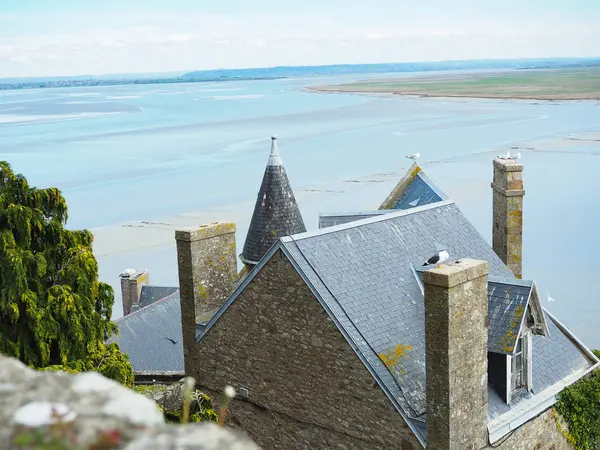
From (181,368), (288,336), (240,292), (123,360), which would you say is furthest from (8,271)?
(181,368)

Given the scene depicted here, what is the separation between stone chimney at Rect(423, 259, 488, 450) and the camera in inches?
432

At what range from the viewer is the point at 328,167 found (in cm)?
7481

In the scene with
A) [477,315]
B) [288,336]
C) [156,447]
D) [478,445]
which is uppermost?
[156,447]

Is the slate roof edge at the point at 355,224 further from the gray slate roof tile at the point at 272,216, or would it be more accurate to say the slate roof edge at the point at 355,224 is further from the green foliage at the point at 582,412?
the green foliage at the point at 582,412

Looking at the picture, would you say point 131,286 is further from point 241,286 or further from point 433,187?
point 241,286

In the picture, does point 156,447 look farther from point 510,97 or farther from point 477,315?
point 510,97

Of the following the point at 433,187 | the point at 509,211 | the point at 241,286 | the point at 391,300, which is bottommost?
the point at 391,300

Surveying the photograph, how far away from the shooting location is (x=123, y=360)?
15.4m

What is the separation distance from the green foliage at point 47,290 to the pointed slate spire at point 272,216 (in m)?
3.65

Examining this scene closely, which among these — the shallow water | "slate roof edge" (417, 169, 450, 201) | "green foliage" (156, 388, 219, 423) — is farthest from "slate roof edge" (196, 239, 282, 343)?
the shallow water

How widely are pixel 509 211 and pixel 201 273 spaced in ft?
24.6

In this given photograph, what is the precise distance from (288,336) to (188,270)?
3.20m

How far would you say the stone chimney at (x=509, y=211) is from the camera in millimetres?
18359

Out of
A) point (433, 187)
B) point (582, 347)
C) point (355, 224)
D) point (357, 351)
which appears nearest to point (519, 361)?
point (582, 347)
